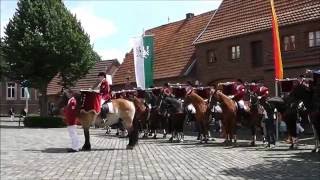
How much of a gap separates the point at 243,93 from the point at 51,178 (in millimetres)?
10727

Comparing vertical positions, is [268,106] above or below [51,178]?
above

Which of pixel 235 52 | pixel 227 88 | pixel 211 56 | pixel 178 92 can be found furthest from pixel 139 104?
pixel 211 56

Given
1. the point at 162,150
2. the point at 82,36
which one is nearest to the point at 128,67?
the point at 82,36

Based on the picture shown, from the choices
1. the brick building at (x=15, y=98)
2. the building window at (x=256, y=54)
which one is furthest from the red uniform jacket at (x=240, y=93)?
the brick building at (x=15, y=98)

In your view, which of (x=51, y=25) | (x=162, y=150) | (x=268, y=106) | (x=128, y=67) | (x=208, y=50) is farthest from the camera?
(x=128, y=67)

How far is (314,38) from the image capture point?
3053cm

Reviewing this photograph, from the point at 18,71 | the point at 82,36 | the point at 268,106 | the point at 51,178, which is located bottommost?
the point at 51,178

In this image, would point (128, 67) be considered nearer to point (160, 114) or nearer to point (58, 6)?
point (58, 6)

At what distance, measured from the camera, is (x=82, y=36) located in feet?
147

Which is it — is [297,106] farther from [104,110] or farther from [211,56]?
[211,56]

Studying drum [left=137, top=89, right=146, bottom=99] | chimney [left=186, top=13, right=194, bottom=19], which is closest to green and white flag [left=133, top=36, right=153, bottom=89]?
drum [left=137, top=89, right=146, bottom=99]

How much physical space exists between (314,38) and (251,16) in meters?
5.97

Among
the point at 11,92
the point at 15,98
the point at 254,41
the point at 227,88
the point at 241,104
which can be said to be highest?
the point at 254,41

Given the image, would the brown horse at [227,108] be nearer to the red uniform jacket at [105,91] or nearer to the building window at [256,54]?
the red uniform jacket at [105,91]
